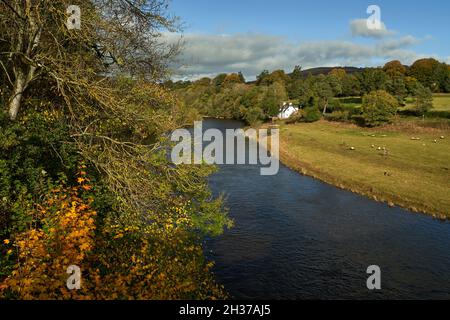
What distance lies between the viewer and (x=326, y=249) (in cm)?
→ 2523

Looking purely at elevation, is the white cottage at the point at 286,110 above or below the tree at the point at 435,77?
below

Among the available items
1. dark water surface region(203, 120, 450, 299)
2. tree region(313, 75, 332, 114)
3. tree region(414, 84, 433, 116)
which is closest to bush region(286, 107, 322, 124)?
tree region(313, 75, 332, 114)

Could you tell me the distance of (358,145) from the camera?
65125mm

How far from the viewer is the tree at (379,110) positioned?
86500 millimetres

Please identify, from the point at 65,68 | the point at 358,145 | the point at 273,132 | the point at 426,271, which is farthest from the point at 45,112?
the point at 273,132

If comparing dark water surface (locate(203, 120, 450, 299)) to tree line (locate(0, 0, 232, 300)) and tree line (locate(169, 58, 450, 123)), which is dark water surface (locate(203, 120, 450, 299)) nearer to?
tree line (locate(0, 0, 232, 300))

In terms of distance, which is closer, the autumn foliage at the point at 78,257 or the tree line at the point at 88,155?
the autumn foliage at the point at 78,257

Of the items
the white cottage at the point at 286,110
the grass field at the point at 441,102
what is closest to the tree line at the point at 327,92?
the white cottage at the point at 286,110

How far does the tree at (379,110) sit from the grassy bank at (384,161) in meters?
2.93

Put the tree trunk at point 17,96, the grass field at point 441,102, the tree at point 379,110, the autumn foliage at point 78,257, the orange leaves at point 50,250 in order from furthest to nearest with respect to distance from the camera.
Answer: the grass field at point 441,102, the tree at point 379,110, the tree trunk at point 17,96, the autumn foliage at point 78,257, the orange leaves at point 50,250

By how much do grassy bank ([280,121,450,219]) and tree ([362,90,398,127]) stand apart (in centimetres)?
293

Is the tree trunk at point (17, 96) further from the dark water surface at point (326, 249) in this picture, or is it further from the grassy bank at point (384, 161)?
the grassy bank at point (384, 161)
